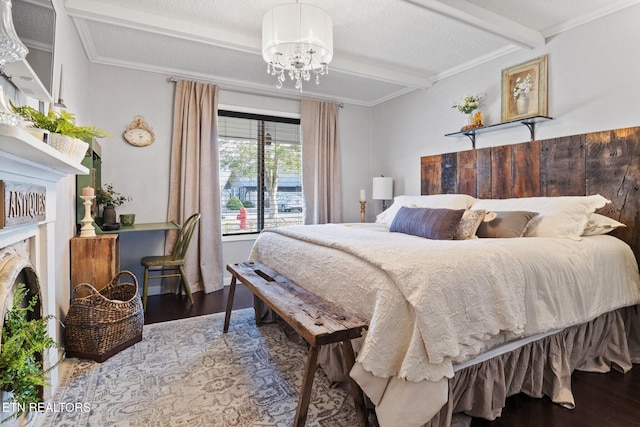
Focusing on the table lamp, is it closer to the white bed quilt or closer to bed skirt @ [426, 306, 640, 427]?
the white bed quilt

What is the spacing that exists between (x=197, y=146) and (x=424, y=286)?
321cm

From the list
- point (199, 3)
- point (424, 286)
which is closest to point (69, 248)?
point (199, 3)

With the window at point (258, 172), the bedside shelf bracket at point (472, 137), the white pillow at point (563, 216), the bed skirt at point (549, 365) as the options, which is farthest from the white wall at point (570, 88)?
the window at point (258, 172)

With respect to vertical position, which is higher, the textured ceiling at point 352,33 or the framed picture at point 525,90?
the textured ceiling at point 352,33

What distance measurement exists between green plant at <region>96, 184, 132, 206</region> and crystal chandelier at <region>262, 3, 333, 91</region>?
6.65ft

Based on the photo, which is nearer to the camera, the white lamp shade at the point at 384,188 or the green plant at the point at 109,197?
the green plant at the point at 109,197

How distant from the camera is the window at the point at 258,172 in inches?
167

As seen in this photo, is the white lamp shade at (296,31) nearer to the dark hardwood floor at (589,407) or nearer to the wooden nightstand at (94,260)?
the wooden nightstand at (94,260)

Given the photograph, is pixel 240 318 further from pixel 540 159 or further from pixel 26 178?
pixel 540 159

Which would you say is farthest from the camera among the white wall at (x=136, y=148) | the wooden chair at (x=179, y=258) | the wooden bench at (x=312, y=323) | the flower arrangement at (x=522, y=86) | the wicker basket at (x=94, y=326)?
the white wall at (x=136, y=148)

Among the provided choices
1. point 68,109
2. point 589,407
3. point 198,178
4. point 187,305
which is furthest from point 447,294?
point 198,178

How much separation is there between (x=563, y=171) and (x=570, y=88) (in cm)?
68

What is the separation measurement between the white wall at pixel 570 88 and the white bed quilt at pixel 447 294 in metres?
1.10

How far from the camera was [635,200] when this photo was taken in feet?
7.73
